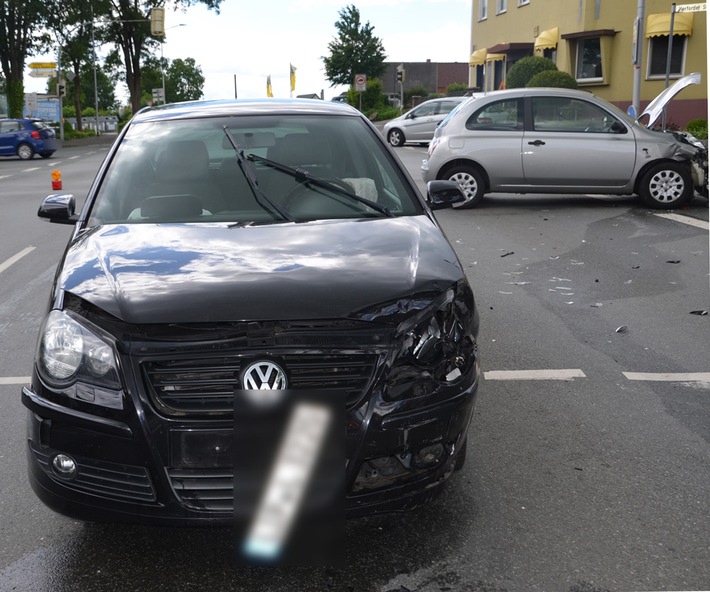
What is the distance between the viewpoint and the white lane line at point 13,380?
18.1 feet

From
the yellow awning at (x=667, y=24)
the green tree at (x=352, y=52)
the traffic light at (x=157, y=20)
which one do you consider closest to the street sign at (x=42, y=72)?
the traffic light at (x=157, y=20)

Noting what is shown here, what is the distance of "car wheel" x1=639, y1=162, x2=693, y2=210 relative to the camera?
532 inches

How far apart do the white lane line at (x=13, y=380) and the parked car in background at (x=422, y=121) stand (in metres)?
Result: 26.0

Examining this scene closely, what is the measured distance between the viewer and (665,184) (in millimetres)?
13594

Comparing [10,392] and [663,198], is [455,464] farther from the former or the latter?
[663,198]

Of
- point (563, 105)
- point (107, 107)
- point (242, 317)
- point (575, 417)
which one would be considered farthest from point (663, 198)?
point (107, 107)

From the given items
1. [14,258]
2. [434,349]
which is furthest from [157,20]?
[434,349]

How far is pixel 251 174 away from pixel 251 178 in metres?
0.05

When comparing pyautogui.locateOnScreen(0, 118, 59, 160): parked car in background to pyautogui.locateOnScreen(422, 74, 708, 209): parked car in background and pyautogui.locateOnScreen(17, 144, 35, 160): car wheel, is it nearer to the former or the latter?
pyautogui.locateOnScreen(17, 144, 35, 160): car wheel

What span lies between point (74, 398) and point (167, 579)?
0.72m

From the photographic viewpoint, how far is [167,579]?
321 centimetres

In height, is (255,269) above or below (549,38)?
below

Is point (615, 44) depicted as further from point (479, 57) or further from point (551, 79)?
point (479, 57)

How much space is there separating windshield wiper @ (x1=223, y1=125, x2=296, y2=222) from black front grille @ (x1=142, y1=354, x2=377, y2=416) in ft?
4.40
